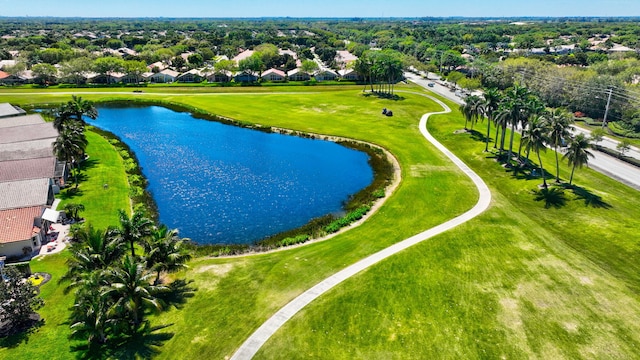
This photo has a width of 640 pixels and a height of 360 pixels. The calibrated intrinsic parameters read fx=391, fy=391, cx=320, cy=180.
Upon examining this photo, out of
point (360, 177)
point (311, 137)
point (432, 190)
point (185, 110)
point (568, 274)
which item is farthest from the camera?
point (185, 110)

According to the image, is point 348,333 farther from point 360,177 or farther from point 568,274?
point 360,177

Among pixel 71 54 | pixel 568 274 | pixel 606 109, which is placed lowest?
pixel 568 274

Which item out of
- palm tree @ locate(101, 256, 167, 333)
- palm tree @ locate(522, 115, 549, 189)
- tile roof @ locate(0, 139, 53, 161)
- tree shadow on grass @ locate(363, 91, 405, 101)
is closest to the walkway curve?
palm tree @ locate(101, 256, 167, 333)

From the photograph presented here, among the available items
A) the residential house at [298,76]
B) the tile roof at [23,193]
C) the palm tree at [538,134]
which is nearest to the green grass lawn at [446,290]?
the palm tree at [538,134]

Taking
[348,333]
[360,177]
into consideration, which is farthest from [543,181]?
[348,333]

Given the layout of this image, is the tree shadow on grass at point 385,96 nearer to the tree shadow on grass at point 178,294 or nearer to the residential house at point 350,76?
→ the residential house at point 350,76

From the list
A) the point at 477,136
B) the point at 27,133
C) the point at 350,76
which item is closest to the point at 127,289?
the point at 27,133
